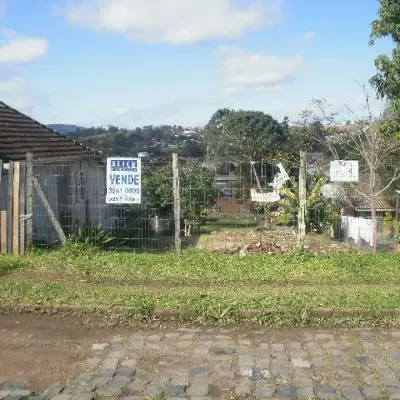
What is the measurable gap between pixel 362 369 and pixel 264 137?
39.1 m

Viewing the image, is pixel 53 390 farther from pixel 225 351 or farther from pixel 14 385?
pixel 225 351

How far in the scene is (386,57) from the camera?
1330cm

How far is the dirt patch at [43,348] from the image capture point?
4730 millimetres

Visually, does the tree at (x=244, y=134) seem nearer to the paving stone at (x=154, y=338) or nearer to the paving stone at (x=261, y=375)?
the paving stone at (x=154, y=338)

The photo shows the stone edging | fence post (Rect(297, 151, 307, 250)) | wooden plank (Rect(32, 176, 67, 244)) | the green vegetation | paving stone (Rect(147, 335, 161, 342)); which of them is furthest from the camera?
wooden plank (Rect(32, 176, 67, 244))

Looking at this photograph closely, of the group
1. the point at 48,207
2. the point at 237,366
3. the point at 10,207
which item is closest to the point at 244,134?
the point at 48,207

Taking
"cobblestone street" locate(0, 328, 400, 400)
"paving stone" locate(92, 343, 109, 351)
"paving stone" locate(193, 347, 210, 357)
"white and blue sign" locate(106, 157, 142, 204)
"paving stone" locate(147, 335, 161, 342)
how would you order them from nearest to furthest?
1. "cobblestone street" locate(0, 328, 400, 400)
2. "paving stone" locate(193, 347, 210, 357)
3. "paving stone" locate(92, 343, 109, 351)
4. "paving stone" locate(147, 335, 161, 342)
5. "white and blue sign" locate(106, 157, 142, 204)

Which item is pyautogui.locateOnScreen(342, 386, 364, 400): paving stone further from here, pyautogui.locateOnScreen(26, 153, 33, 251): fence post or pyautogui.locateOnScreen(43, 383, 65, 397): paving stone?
pyautogui.locateOnScreen(26, 153, 33, 251): fence post

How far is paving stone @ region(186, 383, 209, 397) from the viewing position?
4.34 metres

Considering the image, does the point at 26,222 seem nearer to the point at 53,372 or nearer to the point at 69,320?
the point at 69,320

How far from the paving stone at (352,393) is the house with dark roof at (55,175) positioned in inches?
290

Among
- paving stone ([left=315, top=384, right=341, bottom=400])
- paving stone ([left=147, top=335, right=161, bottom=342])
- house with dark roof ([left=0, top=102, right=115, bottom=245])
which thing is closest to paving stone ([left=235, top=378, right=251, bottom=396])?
paving stone ([left=315, top=384, right=341, bottom=400])

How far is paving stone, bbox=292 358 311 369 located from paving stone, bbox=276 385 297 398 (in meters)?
0.43

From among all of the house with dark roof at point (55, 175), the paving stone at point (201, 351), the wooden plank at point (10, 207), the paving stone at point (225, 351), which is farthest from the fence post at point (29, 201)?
the paving stone at point (225, 351)
